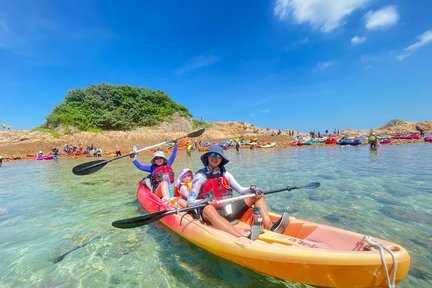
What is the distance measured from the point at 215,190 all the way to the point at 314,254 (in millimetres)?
2236

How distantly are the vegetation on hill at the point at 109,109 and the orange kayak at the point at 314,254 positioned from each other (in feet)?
113

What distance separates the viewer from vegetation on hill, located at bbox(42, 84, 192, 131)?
34875 millimetres

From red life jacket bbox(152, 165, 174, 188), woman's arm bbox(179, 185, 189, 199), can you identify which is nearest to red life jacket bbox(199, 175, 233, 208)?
woman's arm bbox(179, 185, 189, 199)

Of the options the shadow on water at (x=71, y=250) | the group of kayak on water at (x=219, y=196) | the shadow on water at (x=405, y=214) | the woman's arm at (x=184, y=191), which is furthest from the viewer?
the woman's arm at (x=184, y=191)

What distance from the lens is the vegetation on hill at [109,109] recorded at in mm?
34875

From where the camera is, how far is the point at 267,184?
10.3 m

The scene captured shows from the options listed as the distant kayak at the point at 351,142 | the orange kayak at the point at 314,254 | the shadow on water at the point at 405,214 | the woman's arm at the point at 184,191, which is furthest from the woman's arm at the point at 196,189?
the distant kayak at the point at 351,142

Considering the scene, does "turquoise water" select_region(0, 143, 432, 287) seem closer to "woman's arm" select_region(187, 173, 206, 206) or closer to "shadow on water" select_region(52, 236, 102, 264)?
"shadow on water" select_region(52, 236, 102, 264)

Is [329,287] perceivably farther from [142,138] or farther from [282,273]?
[142,138]

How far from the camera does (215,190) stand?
4.87m

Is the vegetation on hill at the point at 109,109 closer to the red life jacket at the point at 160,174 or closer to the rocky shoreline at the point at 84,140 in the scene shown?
the rocky shoreline at the point at 84,140

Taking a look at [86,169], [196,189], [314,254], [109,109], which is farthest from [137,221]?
[109,109]

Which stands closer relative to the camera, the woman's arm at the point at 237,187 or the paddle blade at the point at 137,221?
the paddle blade at the point at 137,221

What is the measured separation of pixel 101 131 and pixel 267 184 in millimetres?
29947
